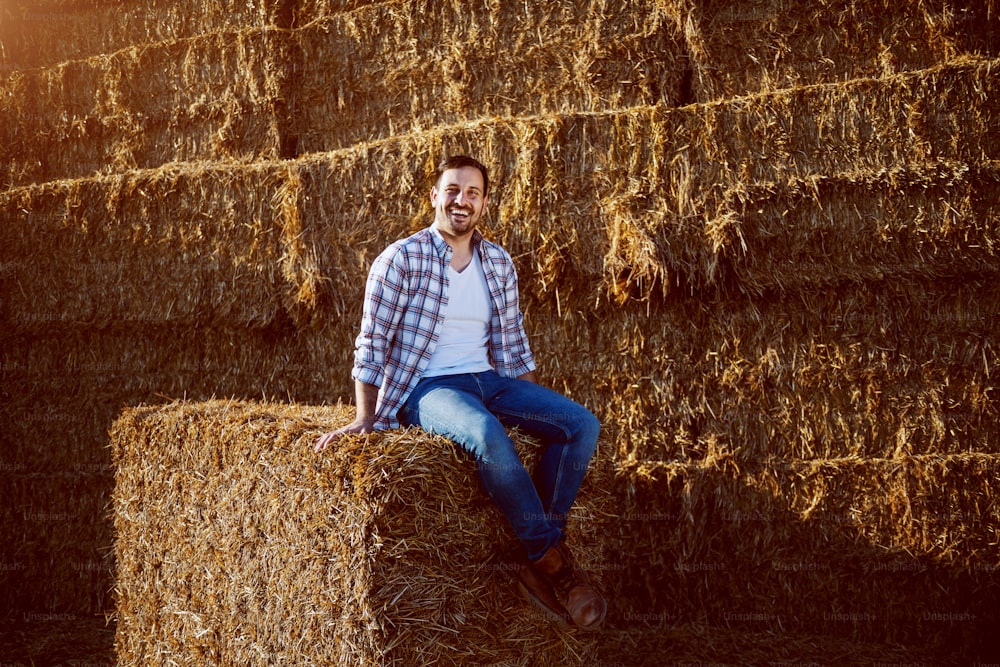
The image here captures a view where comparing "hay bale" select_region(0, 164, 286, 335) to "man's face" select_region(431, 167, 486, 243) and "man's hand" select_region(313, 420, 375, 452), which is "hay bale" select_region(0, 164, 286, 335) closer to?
"man's face" select_region(431, 167, 486, 243)

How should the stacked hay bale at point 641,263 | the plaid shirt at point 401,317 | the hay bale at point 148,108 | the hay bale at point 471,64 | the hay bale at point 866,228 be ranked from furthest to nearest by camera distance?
the hay bale at point 148,108, the hay bale at point 471,64, the stacked hay bale at point 641,263, the hay bale at point 866,228, the plaid shirt at point 401,317

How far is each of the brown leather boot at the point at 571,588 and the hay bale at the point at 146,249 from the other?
2.69 metres

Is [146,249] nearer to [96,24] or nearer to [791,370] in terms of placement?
[96,24]

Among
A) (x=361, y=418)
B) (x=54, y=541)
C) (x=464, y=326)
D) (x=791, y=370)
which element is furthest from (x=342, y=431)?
(x=54, y=541)

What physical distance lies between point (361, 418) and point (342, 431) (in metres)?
0.10

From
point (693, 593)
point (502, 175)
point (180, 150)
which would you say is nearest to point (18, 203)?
point (180, 150)

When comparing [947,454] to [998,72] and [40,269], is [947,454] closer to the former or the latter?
[998,72]

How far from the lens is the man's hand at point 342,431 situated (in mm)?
3088

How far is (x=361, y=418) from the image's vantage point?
125 inches

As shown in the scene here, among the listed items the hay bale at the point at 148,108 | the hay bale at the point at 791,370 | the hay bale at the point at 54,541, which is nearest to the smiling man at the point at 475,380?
the hay bale at the point at 791,370

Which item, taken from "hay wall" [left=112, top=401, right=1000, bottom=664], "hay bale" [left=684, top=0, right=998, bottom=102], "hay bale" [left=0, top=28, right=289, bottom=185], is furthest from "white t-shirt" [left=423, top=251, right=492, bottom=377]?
"hay bale" [left=0, top=28, right=289, bottom=185]

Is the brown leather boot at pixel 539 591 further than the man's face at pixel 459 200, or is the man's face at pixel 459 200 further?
the man's face at pixel 459 200

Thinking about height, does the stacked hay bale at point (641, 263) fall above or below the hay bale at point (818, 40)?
below

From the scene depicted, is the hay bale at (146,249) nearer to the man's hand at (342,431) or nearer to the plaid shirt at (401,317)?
the plaid shirt at (401,317)
